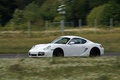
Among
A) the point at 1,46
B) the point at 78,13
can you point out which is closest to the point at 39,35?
the point at 1,46

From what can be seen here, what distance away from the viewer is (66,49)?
20.1 m

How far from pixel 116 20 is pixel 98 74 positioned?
142 ft

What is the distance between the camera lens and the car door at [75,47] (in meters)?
20.3

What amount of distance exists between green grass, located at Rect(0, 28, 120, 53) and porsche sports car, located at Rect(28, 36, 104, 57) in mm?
9466

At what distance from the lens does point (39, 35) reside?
39094mm

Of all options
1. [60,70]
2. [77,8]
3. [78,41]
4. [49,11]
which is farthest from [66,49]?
[77,8]

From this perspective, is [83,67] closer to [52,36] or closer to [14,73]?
[14,73]

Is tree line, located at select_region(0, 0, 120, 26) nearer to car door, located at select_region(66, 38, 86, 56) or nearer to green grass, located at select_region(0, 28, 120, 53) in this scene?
green grass, located at select_region(0, 28, 120, 53)

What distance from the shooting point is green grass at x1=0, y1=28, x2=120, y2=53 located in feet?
104

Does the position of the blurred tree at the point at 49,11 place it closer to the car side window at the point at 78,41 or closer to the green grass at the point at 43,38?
the green grass at the point at 43,38

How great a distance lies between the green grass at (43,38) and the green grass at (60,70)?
670 inches

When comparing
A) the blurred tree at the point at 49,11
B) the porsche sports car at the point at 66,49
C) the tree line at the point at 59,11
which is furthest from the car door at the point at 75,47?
the blurred tree at the point at 49,11

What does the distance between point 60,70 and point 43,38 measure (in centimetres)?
2574

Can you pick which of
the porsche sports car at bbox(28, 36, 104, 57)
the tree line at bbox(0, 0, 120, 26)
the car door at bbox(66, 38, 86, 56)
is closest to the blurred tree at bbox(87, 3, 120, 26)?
the tree line at bbox(0, 0, 120, 26)
